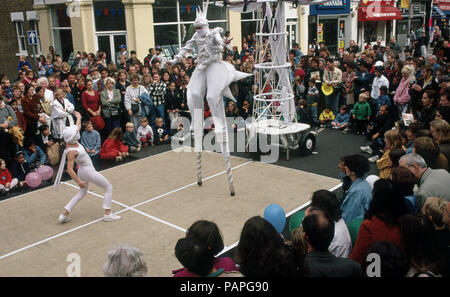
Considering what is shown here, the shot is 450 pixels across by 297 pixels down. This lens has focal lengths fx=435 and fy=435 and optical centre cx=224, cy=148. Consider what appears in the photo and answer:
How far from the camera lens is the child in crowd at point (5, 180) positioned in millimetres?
7751

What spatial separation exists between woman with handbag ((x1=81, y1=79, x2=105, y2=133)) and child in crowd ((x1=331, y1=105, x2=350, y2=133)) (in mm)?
5899

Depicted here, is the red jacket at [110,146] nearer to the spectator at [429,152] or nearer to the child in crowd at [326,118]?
the child in crowd at [326,118]

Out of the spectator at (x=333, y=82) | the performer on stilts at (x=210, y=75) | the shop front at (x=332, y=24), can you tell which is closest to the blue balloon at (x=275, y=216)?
the performer on stilts at (x=210, y=75)

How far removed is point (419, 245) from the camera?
3104 millimetres

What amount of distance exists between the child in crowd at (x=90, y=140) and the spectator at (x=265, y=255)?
22.7ft

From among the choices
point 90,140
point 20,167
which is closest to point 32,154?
point 20,167

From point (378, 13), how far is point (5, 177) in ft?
85.1

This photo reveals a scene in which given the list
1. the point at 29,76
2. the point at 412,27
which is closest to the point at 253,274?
the point at 29,76

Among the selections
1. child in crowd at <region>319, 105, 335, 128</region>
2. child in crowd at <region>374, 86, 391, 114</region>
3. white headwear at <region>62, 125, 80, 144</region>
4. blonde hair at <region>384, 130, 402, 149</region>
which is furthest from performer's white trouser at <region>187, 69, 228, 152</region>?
child in crowd at <region>319, 105, 335, 128</region>

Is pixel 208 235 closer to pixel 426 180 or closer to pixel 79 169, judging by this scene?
pixel 426 180

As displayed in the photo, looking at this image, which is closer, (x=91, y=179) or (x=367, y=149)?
(x=91, y=179)

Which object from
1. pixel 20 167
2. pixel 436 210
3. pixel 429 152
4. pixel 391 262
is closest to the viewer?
pixel 391 262

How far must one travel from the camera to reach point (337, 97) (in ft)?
39.0

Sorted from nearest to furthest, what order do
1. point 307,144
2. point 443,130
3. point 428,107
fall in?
1. point 443,130
2. point 428,107
3. point 307,144
